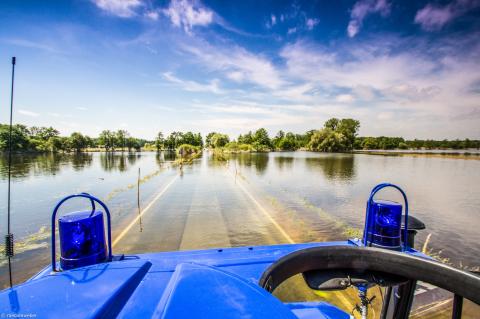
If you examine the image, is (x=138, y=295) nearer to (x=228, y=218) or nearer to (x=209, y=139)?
(x=228, y=218)

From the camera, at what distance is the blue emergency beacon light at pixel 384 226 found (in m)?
3.21

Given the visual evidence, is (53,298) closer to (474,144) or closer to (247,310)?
(247,310)

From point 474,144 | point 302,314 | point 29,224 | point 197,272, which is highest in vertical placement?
point 474,144

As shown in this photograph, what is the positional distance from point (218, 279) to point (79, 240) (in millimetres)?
1784

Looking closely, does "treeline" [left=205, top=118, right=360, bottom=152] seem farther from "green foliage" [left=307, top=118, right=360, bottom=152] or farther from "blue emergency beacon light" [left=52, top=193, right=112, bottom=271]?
"blue emergency beacon light" [left=52, top=193, right=112, bottom=271]

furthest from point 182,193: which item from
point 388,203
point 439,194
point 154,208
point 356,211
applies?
point 439,194

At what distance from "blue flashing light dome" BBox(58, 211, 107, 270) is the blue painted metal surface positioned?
0.98 metres

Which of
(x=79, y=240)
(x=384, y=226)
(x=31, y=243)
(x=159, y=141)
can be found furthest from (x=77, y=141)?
(x=384, y=226)

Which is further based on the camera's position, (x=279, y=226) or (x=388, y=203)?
(x=279, y=226)

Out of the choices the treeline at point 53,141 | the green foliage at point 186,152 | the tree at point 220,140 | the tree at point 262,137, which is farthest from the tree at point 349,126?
the treeline at point 53,141

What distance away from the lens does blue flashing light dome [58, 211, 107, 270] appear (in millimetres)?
2404

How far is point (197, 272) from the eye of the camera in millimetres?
1542

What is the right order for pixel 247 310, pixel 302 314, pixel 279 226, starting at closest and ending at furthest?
pixel 247 310
pixel 302 314
pixel 279 226

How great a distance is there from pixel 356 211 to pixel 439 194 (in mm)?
10970
